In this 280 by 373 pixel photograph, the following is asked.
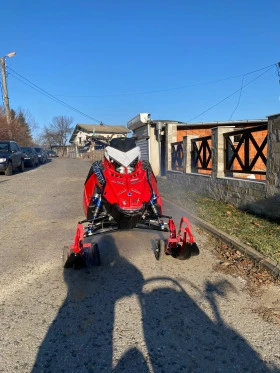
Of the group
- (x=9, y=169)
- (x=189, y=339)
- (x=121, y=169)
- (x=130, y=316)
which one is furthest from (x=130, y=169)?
(x=9, y=169)

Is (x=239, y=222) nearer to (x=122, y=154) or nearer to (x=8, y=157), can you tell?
(x=122, y=154)

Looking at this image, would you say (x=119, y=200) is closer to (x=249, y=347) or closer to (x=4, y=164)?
(x=249, y=347)

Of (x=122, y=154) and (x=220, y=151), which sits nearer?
(x=122, y=154)

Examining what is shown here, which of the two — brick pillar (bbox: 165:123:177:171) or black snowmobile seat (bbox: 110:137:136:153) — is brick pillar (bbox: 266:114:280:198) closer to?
black snowmobile seat (bbox: 110:137:136:153)

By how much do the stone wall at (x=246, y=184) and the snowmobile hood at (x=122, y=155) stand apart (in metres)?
3.38

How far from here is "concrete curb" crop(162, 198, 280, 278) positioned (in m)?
4.01

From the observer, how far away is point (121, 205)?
4098 millimetres

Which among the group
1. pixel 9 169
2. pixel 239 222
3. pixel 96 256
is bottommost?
pixel 239 222

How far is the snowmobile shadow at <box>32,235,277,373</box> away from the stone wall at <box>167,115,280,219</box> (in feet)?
11.0

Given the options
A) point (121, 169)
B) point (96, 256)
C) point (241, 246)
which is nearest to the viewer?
point (96, 256)

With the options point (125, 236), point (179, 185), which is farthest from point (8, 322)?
point (179, 185)

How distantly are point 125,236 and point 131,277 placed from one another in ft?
5.93

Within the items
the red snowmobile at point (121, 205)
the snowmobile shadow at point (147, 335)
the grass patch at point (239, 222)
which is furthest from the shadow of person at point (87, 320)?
the grass patch at point (239, 222)

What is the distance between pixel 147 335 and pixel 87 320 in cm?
65
